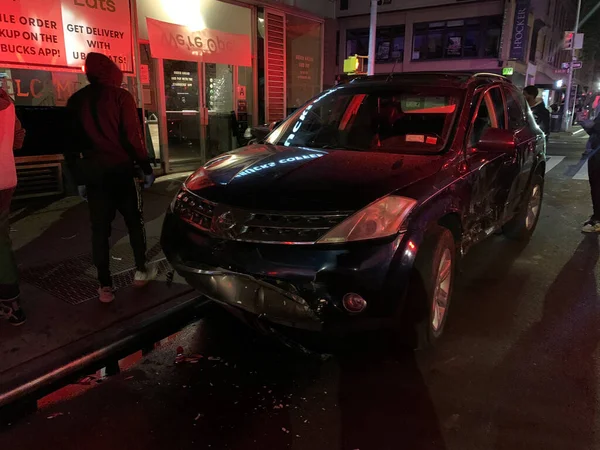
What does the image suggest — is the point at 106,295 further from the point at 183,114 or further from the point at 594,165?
the point at 183,114

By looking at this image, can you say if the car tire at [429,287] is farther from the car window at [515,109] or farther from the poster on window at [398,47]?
the poster on window at [398,47]

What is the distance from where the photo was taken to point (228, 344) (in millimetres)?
3502

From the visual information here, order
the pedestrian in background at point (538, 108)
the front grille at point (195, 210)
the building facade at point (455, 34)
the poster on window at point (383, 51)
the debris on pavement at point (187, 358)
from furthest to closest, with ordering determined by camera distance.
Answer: the poster on window at point (383, 51), the building facade at point (455, 34), the pedestrian in background at point (538, 108), the debris on pavement at point (187, 358), the front grille at point (195, 210)

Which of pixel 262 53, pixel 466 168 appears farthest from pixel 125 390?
pixel 262 53

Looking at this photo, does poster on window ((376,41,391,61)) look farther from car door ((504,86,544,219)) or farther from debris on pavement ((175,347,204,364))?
debris on pavement ((175,347,204,364))

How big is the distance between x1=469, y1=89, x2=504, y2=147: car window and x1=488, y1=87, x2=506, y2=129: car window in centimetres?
3

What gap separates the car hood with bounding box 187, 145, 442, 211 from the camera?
9.32 ft

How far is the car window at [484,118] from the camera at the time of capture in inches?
153

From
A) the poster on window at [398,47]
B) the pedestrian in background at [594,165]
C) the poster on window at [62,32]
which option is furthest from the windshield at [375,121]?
the poster on window at [398,47]

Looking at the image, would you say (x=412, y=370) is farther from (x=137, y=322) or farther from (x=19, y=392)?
(x=19, y=392)

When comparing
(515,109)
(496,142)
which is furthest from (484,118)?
(515,109)

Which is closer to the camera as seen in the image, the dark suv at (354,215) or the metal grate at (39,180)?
the dark suv at (354,215)

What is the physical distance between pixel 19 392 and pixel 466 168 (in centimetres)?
330

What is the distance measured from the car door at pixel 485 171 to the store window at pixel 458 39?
76.3 feet
